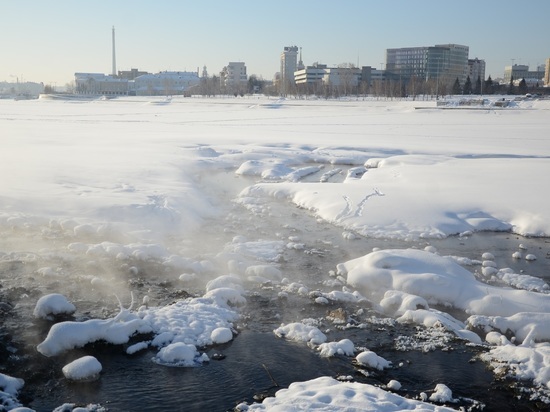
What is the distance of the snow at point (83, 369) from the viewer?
5.90m

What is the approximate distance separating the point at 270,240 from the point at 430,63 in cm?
15640

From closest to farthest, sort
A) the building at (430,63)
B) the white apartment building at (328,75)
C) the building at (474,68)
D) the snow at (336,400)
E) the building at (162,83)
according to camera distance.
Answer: the snow at (336,400) → the white apartment building at (328,75) → the building at (162,83) → the building at (430,63) → the building at (474,68)

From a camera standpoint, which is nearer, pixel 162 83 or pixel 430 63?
pixel 162 83

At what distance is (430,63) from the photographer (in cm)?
15525

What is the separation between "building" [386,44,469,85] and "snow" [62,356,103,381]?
490ft

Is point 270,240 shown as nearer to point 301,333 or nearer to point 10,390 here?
point 301,333

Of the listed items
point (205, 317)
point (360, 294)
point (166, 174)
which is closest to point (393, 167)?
point (166, 174)

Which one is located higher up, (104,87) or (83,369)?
(104,87)

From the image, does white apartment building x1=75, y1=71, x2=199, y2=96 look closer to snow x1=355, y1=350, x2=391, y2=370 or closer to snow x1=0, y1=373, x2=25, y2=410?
snow x1=0, y1=373, x2=25, y2=410

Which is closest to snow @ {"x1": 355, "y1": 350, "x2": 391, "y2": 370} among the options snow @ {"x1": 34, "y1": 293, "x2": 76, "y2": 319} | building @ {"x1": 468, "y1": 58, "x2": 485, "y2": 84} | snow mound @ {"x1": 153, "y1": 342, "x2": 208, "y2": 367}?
snow mound @ {"x1": 153, "y1": 342, "x2": 208, "y2": 367}

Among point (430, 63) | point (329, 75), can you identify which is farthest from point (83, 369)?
point (430, 63)

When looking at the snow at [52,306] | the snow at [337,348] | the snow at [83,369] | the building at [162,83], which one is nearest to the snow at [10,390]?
the snow at [83,369]

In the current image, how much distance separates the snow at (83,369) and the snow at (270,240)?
0.10ft

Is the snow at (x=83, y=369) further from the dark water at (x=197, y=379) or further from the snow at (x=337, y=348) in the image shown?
the snow at (x=337, y=348)
